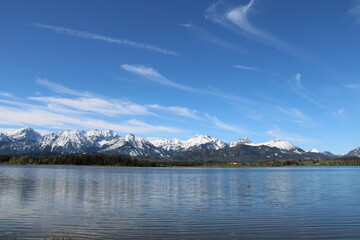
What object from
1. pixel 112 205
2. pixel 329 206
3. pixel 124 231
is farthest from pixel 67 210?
pixel 329 206

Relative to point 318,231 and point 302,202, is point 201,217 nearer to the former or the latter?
point 318,231

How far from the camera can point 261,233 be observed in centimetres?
2850

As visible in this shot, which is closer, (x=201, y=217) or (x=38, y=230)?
(x=38, y=230)

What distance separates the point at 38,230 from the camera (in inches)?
1120

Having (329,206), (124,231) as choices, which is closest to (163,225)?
(124,231)

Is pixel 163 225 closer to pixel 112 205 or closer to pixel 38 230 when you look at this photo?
pixel 38 230

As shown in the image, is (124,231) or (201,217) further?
(201,217)

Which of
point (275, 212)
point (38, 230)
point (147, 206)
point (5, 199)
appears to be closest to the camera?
point (38, 230)

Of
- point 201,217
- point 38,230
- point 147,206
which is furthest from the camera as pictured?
point 147,206

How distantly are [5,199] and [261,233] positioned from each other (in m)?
38.6

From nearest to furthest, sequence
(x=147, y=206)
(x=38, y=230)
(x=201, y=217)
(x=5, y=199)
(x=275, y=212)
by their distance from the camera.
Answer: (x=38, y=230)
(x=201, y=217)
(x=275, y=212)
(x=147, y=206)
(x=5, y=199)

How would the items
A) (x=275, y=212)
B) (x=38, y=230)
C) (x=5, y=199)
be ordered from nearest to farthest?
(x=38, y=230), (x=275, y=212), (x=5, y=199)

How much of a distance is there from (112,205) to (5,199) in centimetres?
1685

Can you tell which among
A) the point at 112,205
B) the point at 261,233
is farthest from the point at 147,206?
the point at 261,233
